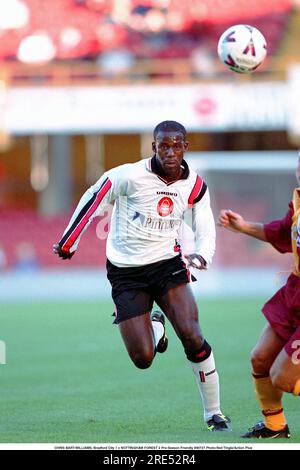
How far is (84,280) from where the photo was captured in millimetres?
25078

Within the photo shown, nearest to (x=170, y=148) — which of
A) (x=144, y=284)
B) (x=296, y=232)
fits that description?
(x=144, y=284)

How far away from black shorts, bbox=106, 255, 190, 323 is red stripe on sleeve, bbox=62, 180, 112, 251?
48 cm

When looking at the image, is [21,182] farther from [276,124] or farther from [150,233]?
[150,233]

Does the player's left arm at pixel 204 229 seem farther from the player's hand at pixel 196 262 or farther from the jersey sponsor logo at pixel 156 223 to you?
the jersey sponsor logo at pixel 156 223

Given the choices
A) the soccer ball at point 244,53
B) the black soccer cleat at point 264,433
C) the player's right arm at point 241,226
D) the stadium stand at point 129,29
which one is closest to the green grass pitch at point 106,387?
the black soccer cleat at point 264,433

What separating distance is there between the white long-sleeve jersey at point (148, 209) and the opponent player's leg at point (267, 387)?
3.60 ft

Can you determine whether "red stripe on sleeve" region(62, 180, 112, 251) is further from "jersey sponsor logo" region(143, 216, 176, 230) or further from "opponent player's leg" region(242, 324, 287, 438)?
"opponent player's leg" region(242, 324, 287, 438)

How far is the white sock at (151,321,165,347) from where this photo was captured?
8.13 metres

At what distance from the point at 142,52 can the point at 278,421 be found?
22752mm

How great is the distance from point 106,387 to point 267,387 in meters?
3.03

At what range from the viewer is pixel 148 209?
8016 mm

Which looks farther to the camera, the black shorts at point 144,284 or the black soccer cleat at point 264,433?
the black shorts at point 144,284

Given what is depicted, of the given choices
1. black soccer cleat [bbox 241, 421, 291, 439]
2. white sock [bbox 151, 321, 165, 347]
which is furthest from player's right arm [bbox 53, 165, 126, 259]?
black soccer cleat [bbox 241, 421, 291, 439]

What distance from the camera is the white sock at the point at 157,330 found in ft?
26.7
